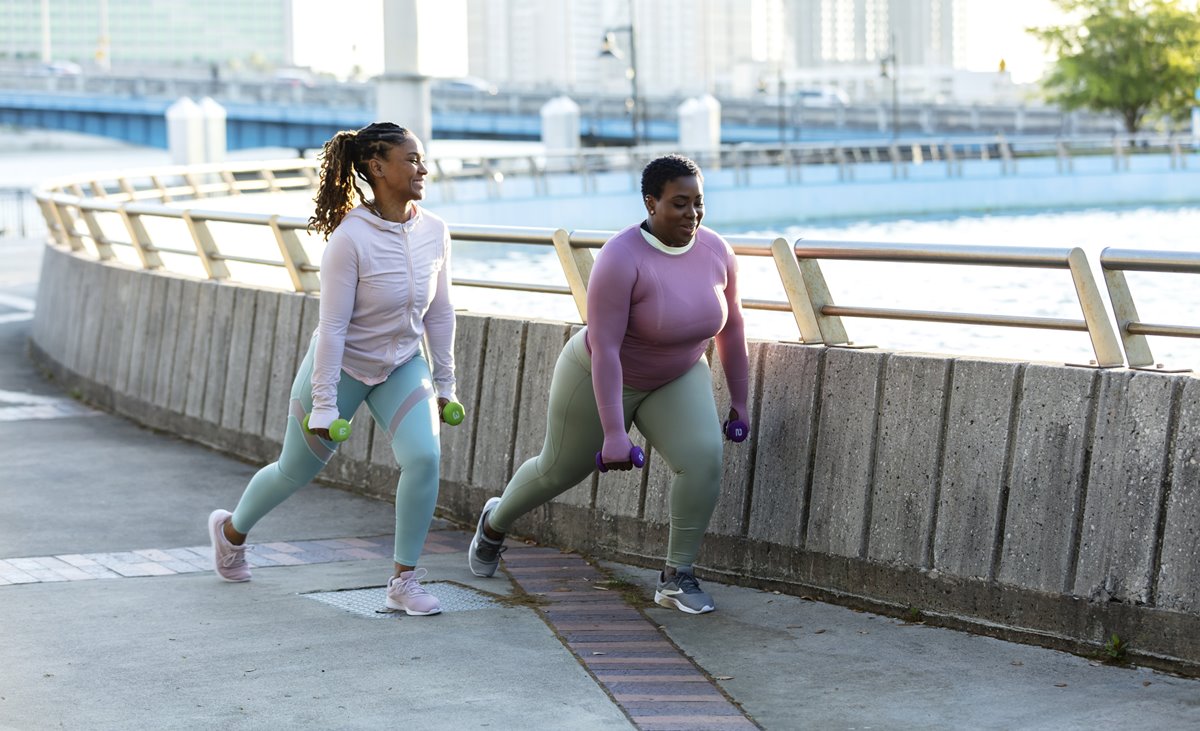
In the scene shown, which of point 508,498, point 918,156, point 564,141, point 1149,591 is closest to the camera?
point 1149,591

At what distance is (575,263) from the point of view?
780cm

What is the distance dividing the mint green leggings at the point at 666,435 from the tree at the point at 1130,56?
252 ft

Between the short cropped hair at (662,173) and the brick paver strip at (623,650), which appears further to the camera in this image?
the short cropped hair at (662,173)

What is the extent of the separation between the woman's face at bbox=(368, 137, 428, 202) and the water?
1.60m

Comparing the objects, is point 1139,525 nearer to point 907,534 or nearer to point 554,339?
point 907,534

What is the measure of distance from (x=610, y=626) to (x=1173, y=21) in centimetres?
7915

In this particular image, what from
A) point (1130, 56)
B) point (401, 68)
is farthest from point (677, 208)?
point (1130, 56)

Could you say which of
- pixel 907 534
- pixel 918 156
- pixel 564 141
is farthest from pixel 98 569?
pixel 564 141

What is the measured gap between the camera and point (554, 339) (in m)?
7.90

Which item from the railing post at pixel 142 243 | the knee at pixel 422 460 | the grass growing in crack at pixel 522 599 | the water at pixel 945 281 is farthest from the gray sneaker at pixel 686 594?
the railing post at pixel 142 243

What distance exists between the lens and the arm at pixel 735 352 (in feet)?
20.6

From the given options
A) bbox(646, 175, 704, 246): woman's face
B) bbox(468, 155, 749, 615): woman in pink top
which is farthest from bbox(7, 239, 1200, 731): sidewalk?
bbox(646, 175, 704, 246): woman's face

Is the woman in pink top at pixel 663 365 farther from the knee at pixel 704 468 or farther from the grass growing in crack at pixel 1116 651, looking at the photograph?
the grass growing in crack at pixel 1116 651

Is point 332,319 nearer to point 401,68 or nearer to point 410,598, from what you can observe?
point 410,598
